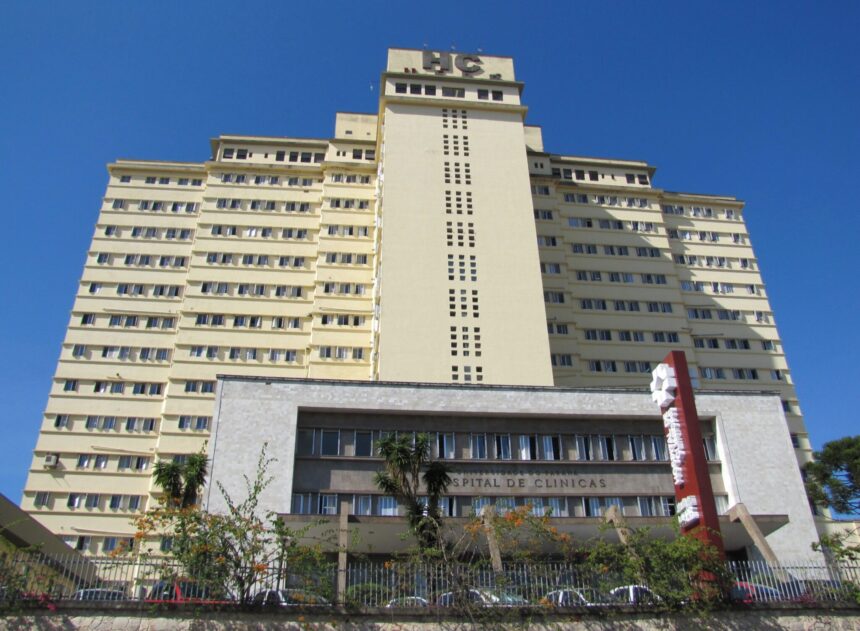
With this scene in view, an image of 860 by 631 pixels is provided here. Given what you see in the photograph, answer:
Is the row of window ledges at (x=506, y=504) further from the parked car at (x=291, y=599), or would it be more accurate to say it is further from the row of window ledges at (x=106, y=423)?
the row of window ledges at (x=106, y=423)

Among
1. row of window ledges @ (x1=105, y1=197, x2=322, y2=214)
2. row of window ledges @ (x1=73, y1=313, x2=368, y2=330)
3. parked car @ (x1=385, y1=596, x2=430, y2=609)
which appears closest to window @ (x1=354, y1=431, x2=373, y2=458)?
parked car @ (x1=385, y1=596, x2=430, y2=609)

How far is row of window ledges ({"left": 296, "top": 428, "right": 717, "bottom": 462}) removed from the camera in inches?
1593

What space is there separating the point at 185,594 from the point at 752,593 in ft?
56.0

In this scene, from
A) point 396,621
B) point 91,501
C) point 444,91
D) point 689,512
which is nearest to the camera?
point 396,621

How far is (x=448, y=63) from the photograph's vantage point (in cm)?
6906

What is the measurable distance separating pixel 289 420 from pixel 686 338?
42.7 metres

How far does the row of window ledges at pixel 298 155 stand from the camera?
243ft

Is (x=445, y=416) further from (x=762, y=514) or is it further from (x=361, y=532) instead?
(x=762, y=514)

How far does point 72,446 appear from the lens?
58.1 meters

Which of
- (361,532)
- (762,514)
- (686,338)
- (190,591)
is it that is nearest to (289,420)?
(361,532)

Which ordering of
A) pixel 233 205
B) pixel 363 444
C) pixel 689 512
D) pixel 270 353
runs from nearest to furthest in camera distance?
pixel 689 512, pixel 363 444, pixel 270 353, pixel 233 205

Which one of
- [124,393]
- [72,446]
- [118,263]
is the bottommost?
[72,446]

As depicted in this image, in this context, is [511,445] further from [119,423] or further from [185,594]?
[119,423]

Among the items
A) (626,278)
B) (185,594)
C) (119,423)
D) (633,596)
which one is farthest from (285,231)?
(633,596)
